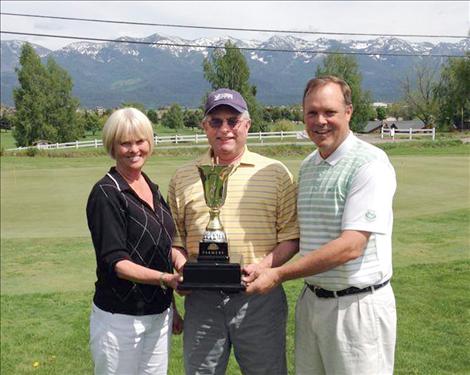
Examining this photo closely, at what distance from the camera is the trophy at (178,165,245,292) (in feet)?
9.39

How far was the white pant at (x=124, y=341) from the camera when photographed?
10.1 feet

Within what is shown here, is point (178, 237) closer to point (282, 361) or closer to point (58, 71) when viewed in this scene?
point (282, 361)

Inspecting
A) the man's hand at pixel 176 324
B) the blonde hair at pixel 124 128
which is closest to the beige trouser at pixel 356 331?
the man's hand at pixel 176 324

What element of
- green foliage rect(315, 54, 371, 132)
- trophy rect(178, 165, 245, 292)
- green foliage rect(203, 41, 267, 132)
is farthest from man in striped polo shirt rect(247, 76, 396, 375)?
green foliage rect(203, 41, 267, 132)

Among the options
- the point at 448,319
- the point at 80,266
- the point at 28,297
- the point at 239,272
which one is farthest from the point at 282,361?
the point at 80,266

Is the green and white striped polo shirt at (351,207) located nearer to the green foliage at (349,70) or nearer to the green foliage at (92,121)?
the green foliage at (349,70)

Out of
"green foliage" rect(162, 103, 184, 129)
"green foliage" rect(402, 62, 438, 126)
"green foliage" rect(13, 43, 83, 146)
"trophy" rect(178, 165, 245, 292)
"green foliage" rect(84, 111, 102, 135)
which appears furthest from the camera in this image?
"green foliage" rect(162, 103, 184, 129)

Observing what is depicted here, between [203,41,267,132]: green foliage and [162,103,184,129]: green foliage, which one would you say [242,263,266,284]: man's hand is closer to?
[203,41,267,132]: green foliage

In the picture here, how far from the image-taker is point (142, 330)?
313 cm

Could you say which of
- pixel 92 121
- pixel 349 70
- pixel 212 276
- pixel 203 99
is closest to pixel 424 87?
pixel 349 70

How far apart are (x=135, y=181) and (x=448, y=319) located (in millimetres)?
3784

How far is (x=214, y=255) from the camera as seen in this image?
291 cm

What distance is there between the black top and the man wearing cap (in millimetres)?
190

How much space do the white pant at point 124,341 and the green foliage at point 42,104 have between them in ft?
188
